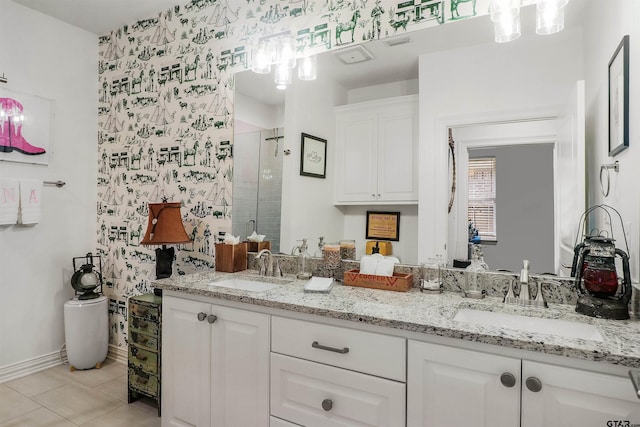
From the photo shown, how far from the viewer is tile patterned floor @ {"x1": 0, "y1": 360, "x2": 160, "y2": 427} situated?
2.21 metres

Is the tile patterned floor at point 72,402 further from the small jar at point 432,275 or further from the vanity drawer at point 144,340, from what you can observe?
the small jar at point 432,275

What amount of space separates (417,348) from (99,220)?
3017 millimetres

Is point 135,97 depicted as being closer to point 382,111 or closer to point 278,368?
point 382,111

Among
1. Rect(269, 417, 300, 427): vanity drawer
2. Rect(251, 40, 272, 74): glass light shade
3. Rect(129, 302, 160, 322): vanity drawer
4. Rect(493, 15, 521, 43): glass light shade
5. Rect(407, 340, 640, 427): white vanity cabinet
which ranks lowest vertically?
Rect(269, 417, 300, 427): vanity drawer

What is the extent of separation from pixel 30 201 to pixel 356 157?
2.46 m

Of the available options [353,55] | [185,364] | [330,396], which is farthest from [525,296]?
[185,364]

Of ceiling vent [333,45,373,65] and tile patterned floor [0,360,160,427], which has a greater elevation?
ceiling vent [333,45,373,65]

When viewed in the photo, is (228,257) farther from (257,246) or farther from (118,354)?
(118,354)

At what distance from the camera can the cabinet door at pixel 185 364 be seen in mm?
1796

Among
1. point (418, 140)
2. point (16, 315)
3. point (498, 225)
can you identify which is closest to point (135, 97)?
point (16, 315)

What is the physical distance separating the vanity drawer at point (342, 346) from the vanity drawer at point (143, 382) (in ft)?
4.01

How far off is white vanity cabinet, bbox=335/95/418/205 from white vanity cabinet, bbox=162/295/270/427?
865 mm

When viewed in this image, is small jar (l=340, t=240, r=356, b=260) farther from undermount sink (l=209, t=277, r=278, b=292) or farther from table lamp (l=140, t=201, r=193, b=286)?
table lamp (l=140, t=201, r=193, b=286)

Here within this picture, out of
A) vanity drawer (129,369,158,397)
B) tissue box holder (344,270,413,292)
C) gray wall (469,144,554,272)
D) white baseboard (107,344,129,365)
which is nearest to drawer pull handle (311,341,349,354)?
tissue box holder (344,270,413,292)
